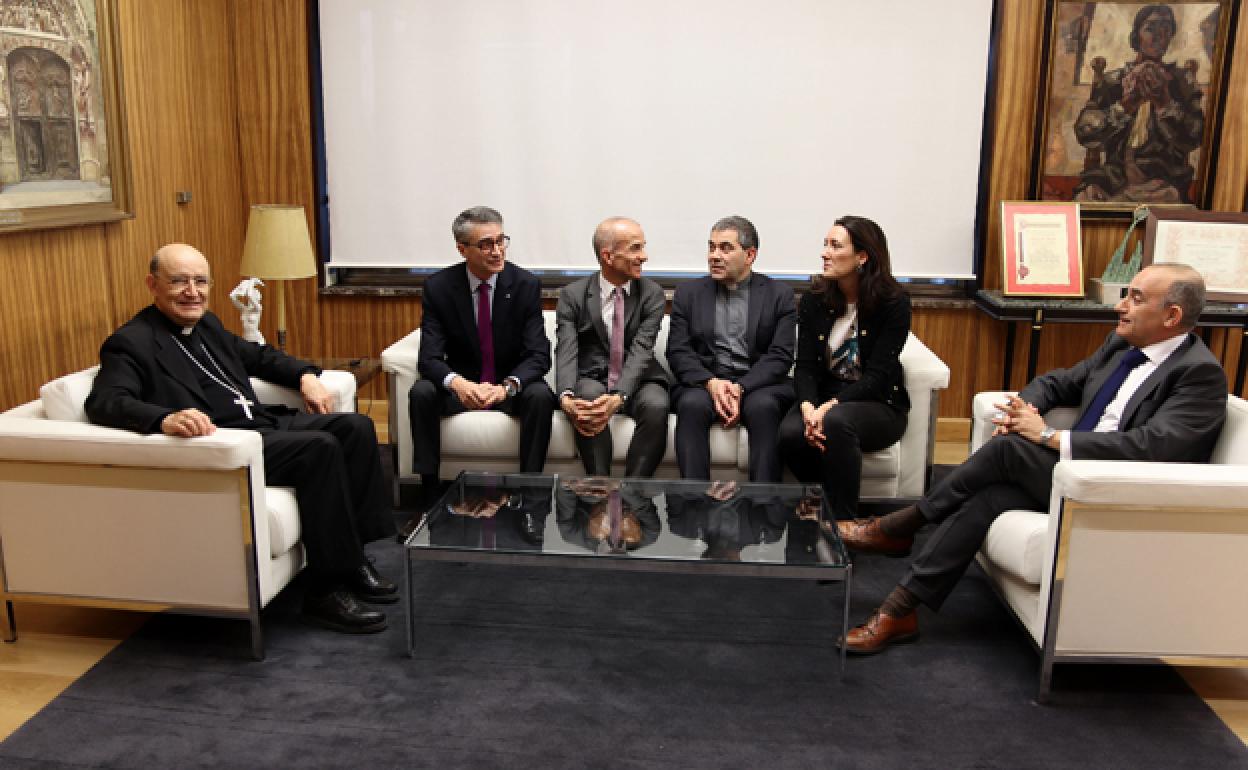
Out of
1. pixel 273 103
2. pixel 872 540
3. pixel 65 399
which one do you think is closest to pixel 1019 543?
pixel 872 540

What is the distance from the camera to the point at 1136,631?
9.23ft

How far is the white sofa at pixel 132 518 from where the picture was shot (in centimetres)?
289

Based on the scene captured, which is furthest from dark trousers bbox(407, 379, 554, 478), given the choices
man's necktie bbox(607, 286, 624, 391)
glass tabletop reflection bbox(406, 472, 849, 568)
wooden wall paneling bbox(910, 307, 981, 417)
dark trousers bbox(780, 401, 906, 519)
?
wooden wall paneling bbox(910, 307, 981, 417)

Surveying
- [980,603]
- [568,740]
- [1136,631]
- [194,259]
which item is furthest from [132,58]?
[1136,631]

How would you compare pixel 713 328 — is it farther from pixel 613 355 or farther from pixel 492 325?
pixel 492 325

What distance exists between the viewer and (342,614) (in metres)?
3.22

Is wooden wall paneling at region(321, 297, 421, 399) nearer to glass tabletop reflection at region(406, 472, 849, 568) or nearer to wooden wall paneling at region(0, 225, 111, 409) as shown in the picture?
wooden wall paneling at region(0, 225, 111, 409)

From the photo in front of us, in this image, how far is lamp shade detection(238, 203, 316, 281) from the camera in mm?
4445

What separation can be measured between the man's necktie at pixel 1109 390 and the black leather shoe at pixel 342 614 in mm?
2316

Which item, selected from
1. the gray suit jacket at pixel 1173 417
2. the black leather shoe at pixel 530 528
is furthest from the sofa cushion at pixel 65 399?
the gray suit jacket at pixel 1173 417

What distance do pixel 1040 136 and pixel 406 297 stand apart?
3.24 meters

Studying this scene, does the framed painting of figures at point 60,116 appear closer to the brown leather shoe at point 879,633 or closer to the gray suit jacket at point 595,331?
the gray suit jacket at point 595,331

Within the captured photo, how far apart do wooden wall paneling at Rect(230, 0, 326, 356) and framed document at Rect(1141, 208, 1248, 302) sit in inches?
163

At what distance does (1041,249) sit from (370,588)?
346cm
